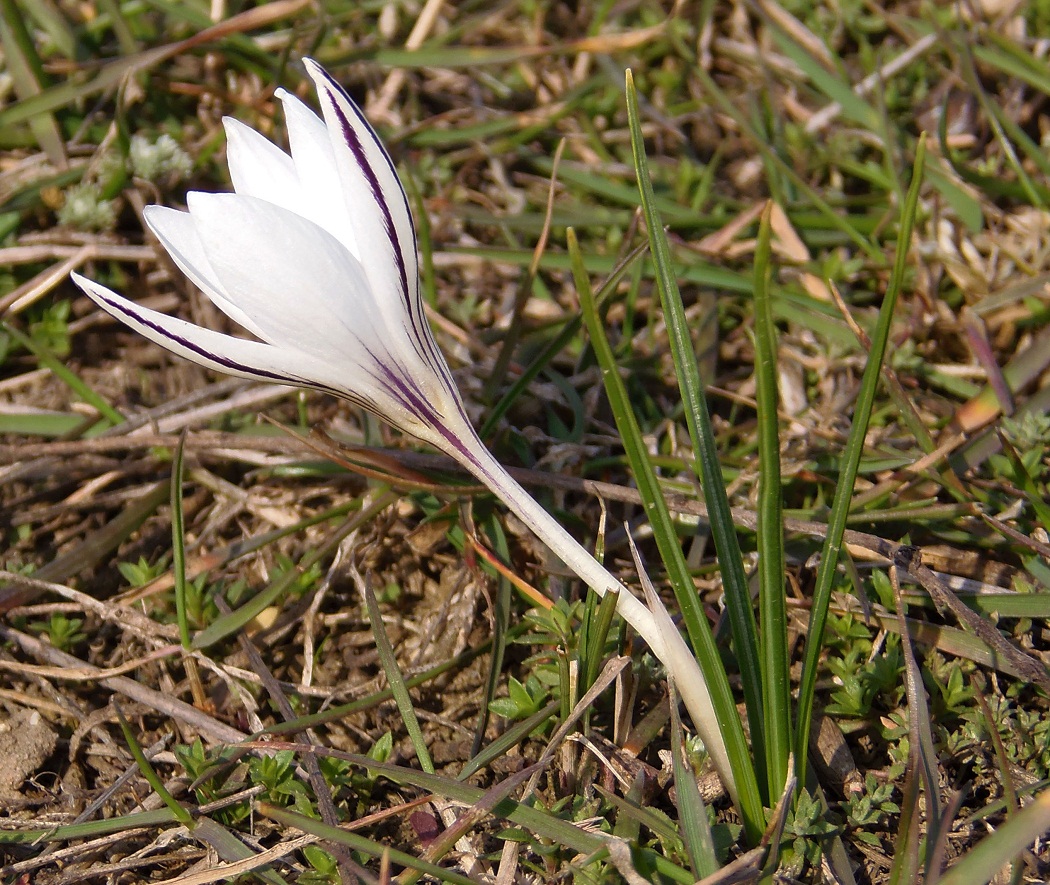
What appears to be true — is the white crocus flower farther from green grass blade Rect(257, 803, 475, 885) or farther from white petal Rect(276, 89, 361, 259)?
green grass blade Rect(257, 803, 475, 885)

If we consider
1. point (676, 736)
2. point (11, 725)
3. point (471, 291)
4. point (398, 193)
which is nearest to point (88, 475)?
point (11, 725)

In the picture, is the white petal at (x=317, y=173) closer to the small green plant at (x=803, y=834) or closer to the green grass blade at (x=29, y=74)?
the small green plant at (x=803, y=834)

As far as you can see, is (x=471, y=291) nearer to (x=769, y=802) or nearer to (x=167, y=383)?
(x=167, y=383)

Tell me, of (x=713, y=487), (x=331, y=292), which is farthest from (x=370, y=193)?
(x=713, y=487)

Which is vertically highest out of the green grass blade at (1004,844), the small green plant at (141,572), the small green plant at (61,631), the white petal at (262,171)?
the white petal at (262,171)

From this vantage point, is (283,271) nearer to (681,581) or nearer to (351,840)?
(681,581)

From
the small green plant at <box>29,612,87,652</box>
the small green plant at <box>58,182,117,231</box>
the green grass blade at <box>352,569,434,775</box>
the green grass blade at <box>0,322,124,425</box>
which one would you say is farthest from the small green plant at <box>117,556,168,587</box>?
the small green plant at <box>58,182,117,231</box>

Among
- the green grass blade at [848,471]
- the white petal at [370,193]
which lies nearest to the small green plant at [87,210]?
the white petal at [370,193]
